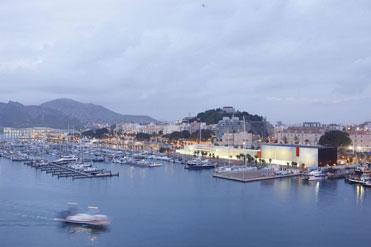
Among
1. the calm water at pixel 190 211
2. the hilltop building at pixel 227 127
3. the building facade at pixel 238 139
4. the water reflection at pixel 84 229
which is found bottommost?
the water reflection at pixel 84 229

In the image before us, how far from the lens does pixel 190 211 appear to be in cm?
601

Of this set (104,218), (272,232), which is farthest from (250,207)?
(104,218)

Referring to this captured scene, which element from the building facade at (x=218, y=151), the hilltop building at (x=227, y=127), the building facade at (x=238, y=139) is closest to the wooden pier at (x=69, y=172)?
the building facade at (x=218, y=151)

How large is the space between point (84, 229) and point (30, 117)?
56276mm

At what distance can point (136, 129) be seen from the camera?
3116cm

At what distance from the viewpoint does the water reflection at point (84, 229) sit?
4867mm

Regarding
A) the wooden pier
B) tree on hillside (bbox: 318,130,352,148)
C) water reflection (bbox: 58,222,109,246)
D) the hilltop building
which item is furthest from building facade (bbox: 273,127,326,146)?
water reflection (bbox: 58,222,109,246)

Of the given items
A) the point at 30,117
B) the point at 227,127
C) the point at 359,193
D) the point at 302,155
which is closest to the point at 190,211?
the point at 359,193

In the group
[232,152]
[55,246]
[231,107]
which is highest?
[231,107]

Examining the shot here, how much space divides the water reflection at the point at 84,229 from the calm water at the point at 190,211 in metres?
0.02

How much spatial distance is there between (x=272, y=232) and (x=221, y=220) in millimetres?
851

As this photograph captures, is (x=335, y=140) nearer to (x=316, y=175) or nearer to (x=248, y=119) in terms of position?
(x=316, y=175)

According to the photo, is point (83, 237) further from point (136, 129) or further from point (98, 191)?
point (136, 129)

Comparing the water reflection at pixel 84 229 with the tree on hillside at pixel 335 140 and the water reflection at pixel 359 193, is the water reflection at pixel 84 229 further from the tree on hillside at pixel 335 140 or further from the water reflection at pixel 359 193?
the tree on hillside at pixel 335 140
